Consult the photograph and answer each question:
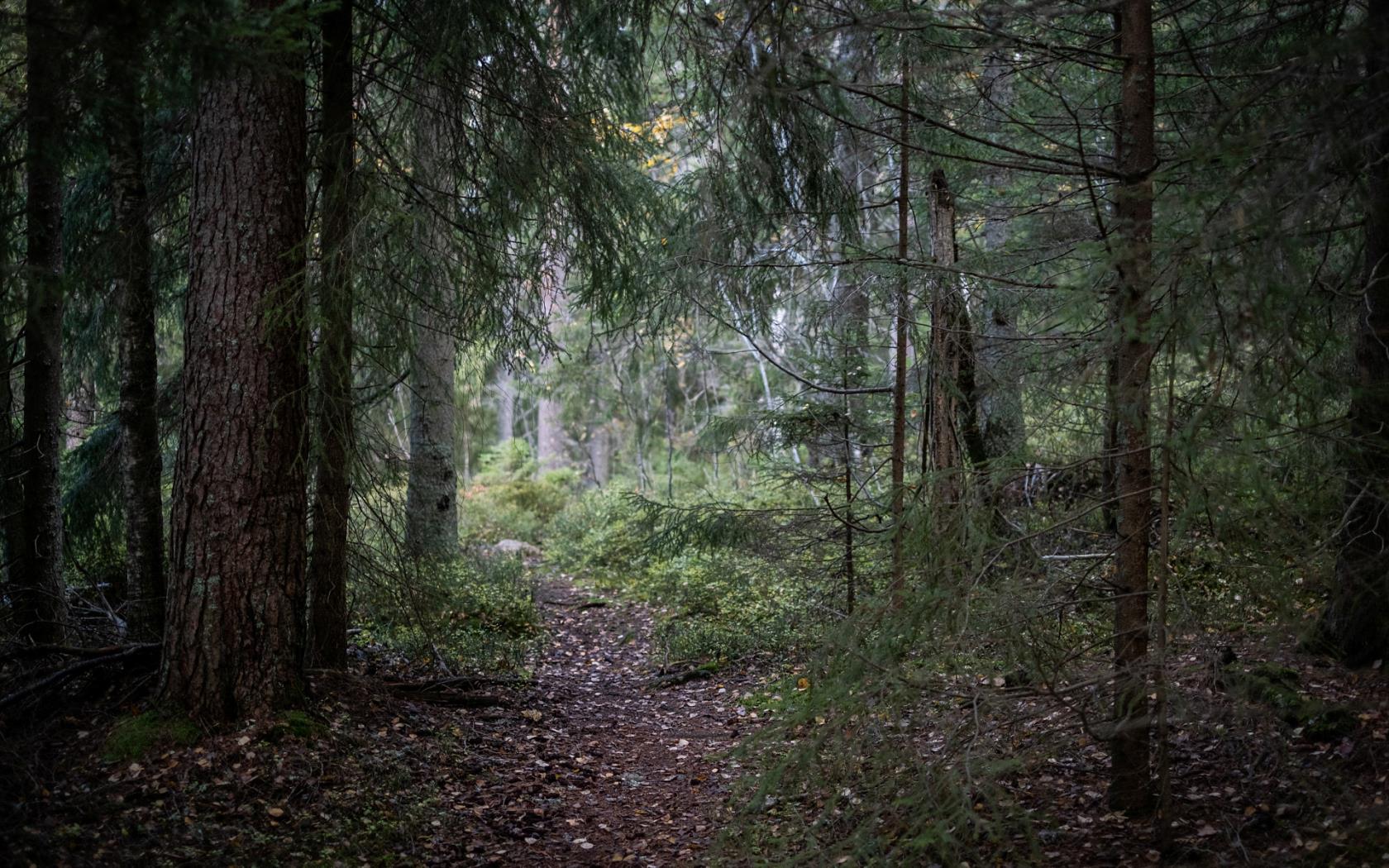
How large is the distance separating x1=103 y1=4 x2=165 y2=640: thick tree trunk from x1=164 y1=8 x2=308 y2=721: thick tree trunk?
104cm

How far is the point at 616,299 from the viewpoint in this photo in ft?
25.9

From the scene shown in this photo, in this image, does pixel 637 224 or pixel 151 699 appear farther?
pixel 637 224

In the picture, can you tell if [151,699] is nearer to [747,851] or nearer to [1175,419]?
[747,851]

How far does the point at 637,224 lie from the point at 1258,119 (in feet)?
14.9

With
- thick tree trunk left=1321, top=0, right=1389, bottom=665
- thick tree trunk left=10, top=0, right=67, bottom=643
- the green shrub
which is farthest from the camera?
the green shrub

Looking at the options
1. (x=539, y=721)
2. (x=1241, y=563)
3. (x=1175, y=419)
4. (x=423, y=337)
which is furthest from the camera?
(x=423, y=337)

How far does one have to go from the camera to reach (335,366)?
5.75 metres

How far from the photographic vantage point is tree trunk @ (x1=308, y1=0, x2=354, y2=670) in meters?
5.46

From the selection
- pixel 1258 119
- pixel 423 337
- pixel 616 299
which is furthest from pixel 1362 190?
pixel 423 337

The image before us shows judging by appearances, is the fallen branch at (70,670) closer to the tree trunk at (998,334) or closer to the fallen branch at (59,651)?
the fallen branch at (59,651)

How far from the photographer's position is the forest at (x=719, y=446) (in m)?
3.93

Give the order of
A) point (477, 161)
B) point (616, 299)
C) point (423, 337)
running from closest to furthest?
1. point (477, 161)
2. point (616, 299)
3. point (423, 337)

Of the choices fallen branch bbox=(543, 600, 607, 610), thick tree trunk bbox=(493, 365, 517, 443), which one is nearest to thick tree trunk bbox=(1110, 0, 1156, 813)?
fallen branch bbox=(543, 600, 607, 610)

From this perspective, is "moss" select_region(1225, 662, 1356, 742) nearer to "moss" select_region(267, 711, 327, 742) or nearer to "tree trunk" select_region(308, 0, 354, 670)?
"moss" select_region(267, 711, 327, 742)
